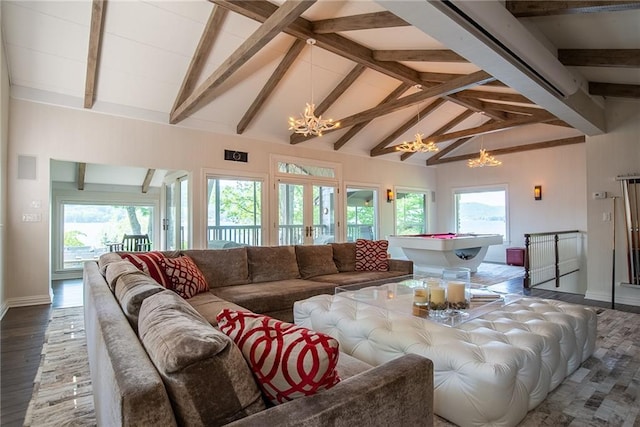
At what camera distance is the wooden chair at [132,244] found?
25.8ft

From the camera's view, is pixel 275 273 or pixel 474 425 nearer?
pixel 474 425

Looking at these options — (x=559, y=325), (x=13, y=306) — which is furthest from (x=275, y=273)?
(x=13, y=306)

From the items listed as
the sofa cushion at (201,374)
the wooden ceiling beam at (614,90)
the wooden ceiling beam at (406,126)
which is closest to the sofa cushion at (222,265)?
the sofa cushion at (201,374)

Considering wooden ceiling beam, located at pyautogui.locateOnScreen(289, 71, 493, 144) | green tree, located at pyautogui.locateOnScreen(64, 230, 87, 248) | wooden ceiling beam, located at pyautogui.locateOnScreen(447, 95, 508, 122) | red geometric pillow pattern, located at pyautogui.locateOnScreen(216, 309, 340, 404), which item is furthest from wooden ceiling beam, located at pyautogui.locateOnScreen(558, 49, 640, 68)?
green tree, located at pyautogui.locateOnScreen(64, 230, 87, 248)

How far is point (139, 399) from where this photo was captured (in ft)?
2.46

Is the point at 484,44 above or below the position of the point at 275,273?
above

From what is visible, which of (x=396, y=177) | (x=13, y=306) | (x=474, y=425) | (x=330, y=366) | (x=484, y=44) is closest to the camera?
(x=330, y=366)

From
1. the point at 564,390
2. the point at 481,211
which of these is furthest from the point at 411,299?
the point at 481,211

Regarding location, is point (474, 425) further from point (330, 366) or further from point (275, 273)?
point (275, 273)

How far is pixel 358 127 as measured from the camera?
23.5ft

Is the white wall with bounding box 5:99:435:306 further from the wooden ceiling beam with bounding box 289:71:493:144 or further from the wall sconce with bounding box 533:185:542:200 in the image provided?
the wall sconce with bounding box 533:185:542:200

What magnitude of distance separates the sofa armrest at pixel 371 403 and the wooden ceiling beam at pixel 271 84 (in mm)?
A: 4545

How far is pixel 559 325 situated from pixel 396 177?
22.5 ft

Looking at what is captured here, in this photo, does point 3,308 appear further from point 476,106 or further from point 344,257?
point 476,106
